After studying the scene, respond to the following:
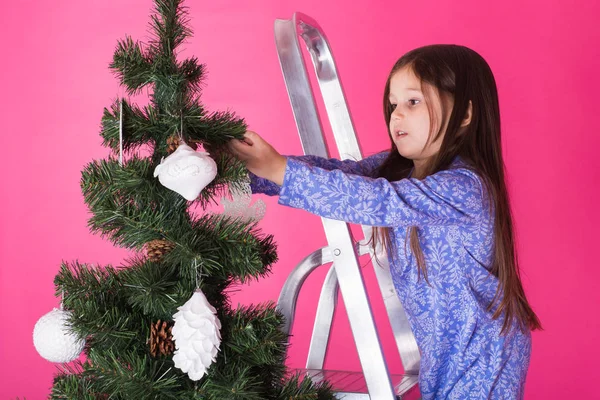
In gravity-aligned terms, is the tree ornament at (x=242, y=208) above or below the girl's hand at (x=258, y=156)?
below

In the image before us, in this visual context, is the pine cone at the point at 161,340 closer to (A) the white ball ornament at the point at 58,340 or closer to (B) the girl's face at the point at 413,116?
(A) the white ball ornament at the point at 58,340

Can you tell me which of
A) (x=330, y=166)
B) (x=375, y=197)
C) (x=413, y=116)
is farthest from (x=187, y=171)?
(x=413, y=116)

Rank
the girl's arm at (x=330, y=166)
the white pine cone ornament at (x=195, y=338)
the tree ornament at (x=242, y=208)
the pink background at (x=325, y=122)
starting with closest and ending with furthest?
the white pine cone ornament at (x=195, y=338), the tree ornament at (x=242, y=208), the girl's arm at (x=330, y=166), the pink background at (x=325, y=122)

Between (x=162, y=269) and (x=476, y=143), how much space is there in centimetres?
74

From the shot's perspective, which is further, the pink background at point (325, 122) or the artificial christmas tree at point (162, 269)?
the pink background at point (325, 122)

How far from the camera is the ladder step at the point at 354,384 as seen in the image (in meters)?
1.17

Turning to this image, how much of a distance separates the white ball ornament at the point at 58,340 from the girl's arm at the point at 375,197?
0.35 meters

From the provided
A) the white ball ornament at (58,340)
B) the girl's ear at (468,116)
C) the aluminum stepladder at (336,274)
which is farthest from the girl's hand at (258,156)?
the girl's ear at (468,116)

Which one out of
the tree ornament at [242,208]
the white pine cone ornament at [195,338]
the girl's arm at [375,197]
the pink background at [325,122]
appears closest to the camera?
the white pine cone ornament at [195,338]

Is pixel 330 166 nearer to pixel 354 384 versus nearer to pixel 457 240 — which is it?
pixel 457 240

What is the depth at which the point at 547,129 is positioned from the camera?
221cm

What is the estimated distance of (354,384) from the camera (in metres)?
1.26

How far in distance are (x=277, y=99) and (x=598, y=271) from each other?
3.90 feet

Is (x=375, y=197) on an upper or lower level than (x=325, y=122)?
lower
